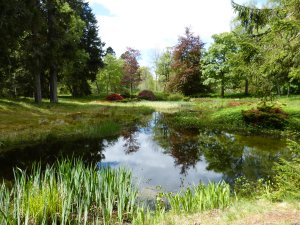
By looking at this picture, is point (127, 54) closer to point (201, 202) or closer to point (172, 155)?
point (172, 155)

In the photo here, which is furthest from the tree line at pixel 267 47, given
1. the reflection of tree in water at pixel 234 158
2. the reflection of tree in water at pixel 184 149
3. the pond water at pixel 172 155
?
the reflection of tree in water at pixel 184 149

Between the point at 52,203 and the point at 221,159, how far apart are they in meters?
8.42

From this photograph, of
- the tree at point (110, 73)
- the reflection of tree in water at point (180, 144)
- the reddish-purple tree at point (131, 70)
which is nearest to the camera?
the reflection of tree in water at point (180, 144)

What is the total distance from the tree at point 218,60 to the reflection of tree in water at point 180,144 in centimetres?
2602

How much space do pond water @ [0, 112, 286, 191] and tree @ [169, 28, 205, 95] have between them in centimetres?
2928

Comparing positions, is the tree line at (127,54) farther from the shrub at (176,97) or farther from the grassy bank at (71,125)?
the grassy bank at (71,125)

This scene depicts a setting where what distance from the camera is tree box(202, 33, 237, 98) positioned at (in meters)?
44.7

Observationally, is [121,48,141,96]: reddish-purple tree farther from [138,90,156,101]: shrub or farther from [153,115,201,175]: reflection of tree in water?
[153,115,201,175]: reflection of tree in water

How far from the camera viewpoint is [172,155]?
Answer: 1302 cm

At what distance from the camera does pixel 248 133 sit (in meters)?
17.7

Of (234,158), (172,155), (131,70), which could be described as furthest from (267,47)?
(131,70)

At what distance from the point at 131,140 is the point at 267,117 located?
9199mm

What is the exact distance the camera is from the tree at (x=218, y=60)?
1759 inches

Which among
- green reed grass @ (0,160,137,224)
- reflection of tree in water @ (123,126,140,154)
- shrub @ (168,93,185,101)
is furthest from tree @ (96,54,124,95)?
green reed grass @ (0,160,137,224)
